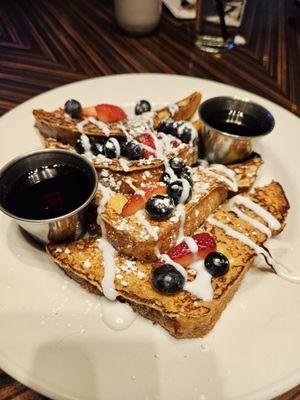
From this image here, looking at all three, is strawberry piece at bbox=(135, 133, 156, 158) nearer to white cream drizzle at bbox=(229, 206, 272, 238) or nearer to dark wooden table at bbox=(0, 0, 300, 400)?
white cream drizzle at bbox=(229, 206, 272, 238)

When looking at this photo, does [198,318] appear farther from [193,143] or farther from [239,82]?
[239,82]

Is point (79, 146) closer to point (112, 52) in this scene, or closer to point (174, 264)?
point (174, 264)

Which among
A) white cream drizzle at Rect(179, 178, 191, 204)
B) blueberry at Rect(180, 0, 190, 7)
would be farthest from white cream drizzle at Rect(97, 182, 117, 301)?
blueberry at Rect(180, 0, 190, 7)

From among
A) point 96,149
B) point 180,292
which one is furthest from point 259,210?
point 96,149

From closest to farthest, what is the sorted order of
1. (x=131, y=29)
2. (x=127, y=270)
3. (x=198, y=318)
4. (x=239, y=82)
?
(x=198, y=318), (x=127, y=270), (x=239, y=82), (x=131, y=29)

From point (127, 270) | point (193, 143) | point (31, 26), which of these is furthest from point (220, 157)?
point (31, 26)

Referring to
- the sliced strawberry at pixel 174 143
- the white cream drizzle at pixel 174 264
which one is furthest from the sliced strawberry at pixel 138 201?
the sliced strawberry at pixel 174 143

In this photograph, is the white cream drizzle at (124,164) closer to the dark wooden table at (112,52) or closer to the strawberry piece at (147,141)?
the strawberry piece at (147,141)
